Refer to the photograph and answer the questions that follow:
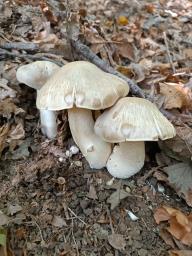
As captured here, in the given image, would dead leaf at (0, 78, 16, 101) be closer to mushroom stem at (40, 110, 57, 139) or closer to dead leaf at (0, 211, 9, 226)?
mushroom stem at (40, 110, 57, 139)

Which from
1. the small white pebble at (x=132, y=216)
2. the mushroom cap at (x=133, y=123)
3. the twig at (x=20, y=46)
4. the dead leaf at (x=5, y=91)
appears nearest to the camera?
the mushroom cap at (x=133, y=123)

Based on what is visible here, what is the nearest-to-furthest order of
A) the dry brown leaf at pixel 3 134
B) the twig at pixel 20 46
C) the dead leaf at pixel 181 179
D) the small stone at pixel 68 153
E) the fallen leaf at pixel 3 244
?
the fallen leaf at pixel 3 244 < the dead leaf at pixel 181 179 < the dry brown leaf at pixel 3 134 < the small stone at pixel 68 153 < the twig at pixel 20 46

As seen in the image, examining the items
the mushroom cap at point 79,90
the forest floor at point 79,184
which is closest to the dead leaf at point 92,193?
the forest floor at point 79,184

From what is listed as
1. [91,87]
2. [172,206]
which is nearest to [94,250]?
[172,206]

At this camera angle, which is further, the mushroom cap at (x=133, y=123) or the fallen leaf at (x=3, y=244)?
the mushroom cap at (x=133, y=123)

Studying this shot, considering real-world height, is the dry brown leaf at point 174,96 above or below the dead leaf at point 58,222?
above

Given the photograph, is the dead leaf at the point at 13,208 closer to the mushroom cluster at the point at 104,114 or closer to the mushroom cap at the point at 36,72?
the mushroom cluster at the point at 104,114

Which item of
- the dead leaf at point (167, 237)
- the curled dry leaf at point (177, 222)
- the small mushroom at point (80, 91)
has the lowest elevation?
the dead leaf at point (167, 237)
